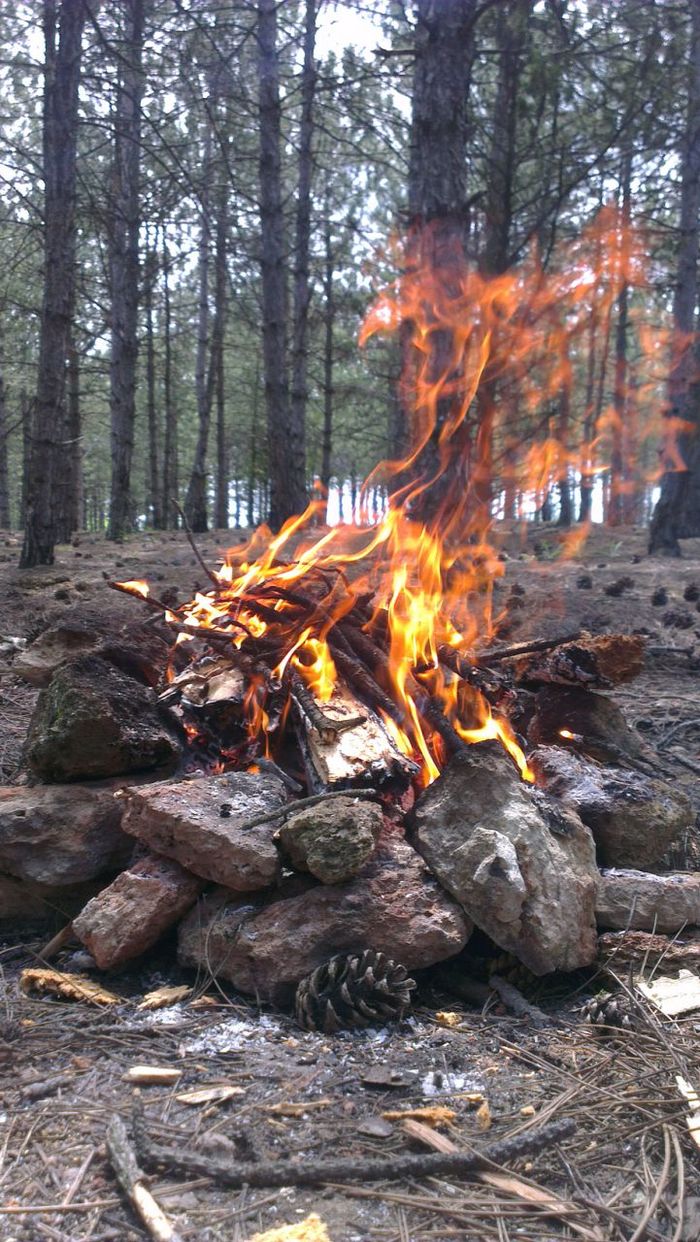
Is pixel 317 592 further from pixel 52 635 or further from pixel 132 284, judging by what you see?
pixel 132 284

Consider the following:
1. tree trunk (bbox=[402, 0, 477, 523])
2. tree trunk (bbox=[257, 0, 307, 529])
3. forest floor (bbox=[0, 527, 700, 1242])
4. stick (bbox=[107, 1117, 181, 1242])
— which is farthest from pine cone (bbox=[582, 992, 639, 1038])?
tree trunk (bbox=[257, 0, 307, 529])

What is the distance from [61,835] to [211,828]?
26.4 inches

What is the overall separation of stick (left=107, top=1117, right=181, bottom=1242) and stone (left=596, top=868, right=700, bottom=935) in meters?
1.74

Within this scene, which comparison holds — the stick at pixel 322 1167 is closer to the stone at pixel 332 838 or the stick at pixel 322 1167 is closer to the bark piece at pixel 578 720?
the stone at pixel 332 838

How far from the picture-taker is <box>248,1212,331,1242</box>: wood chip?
1659mm

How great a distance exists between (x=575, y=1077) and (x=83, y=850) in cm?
180

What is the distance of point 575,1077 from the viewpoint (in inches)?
88.9

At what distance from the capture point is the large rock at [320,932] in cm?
263

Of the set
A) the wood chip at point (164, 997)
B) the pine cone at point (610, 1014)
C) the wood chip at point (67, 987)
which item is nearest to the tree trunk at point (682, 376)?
the pine cone at point (610, 1014)

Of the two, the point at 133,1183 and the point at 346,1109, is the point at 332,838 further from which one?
the point at 133,1183

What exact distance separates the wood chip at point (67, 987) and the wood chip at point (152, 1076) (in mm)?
430

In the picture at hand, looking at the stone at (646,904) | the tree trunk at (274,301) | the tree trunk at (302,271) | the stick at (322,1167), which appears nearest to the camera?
the stick at (322,1167)

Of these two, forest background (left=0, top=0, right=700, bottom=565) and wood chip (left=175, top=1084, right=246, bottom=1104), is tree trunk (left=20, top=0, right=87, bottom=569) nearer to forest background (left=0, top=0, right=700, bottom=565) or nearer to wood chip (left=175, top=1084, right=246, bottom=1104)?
forest background (left=0, top=0, right=700, bottom=565)

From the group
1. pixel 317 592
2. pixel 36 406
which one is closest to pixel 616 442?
pixel 36 406
